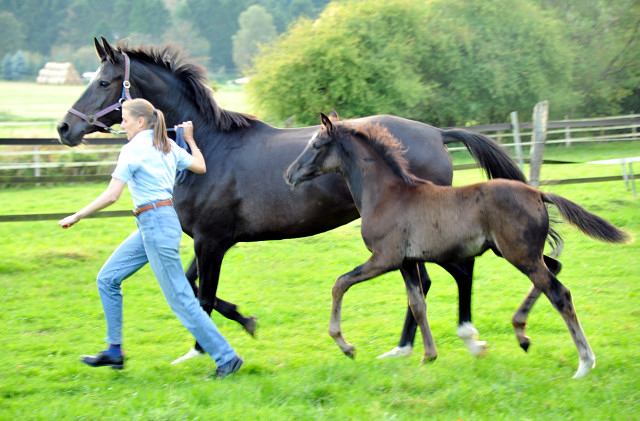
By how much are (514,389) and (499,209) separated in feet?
3.79

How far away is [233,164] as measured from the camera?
5520 mm

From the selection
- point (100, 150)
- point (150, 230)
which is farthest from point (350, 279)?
point (100, 150)

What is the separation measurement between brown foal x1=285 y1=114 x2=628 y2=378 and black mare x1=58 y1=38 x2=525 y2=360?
1.51 ft

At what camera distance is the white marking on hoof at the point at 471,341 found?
192 inches

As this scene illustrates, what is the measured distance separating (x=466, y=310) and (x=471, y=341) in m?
0.26

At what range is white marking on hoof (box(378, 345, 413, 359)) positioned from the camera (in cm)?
504

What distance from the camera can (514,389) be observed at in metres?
4.09

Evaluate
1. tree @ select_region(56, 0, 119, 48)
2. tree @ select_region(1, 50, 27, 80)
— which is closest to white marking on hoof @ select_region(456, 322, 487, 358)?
tree @ select_region(1, 50, 27, 80)

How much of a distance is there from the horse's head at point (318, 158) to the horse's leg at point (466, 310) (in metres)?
1.16

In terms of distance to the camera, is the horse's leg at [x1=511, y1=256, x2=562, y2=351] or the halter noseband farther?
the halter noseband

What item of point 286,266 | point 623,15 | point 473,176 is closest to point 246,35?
point 623,15

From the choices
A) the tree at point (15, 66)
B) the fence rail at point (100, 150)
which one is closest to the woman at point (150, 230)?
the fence rail at point (100, 150)

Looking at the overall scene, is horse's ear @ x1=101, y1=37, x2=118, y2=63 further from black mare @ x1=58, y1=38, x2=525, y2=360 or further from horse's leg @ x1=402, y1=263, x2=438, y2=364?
horse's leg @ x1=402, y1=263, x2=438, y2=364

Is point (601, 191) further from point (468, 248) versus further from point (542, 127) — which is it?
point (468, 248)
